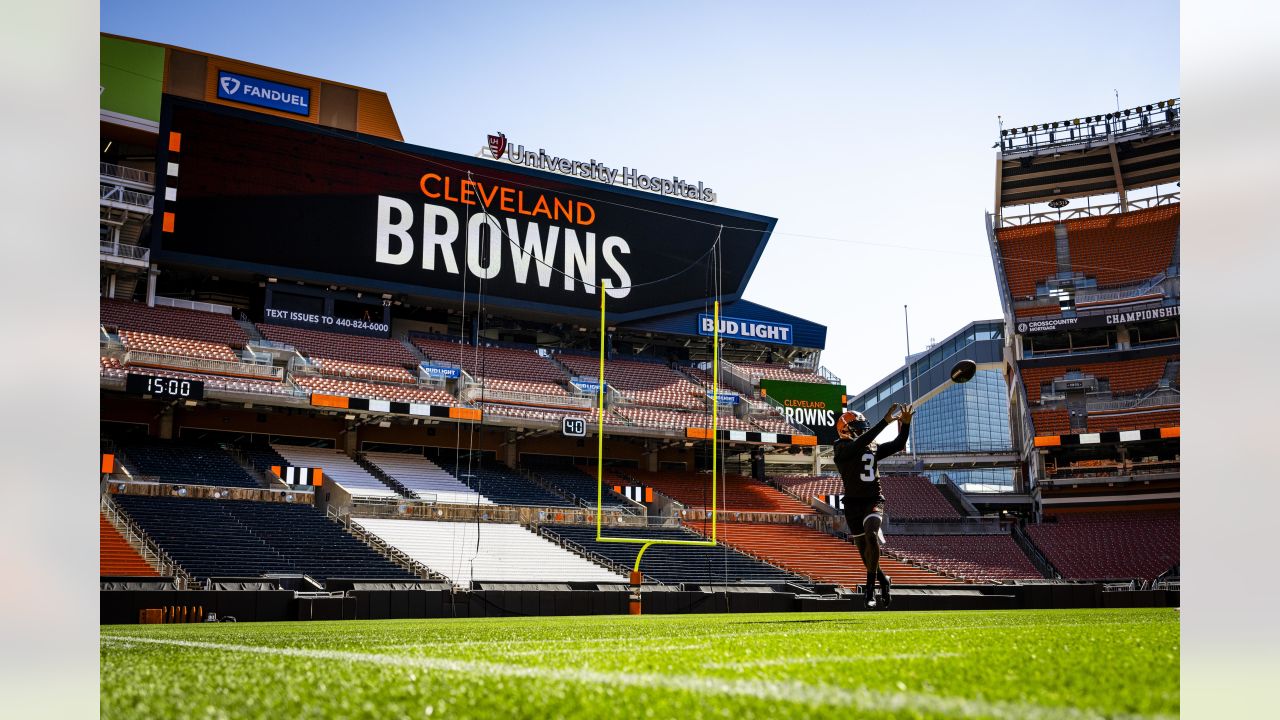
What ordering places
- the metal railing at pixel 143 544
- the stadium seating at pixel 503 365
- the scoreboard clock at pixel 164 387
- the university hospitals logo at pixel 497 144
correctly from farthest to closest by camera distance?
the university hospitals logo at pixel 497 144 → the stadium seating at pixel 503 365 → the scoreboard clock at pixel 164 387 → the metal railing at pixel 143 544

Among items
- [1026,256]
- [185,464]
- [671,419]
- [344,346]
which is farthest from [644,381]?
[1026,256]

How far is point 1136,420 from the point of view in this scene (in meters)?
31.7

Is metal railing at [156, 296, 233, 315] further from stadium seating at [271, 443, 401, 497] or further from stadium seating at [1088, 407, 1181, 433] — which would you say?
stadium seating at [1088, 407, 1181, 433]

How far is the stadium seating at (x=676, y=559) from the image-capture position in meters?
20.7

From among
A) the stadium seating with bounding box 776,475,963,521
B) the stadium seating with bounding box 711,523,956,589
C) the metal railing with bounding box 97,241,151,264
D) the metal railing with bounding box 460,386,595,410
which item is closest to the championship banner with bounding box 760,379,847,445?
the stadium seating with bounding box 776,475,963,521

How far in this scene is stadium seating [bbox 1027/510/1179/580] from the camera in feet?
90.3

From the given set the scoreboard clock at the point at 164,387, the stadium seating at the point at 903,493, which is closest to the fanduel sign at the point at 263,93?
the scoreboard clock at the point at 164,387

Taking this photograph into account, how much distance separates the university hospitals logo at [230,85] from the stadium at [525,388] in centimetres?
10

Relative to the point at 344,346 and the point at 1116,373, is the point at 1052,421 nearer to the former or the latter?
the point at 1116,373

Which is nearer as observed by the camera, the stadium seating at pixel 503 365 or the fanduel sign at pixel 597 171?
the stadium seating at pixel 503 365

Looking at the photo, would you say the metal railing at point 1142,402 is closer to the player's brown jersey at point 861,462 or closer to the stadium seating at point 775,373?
the stadium seating at point 775,373

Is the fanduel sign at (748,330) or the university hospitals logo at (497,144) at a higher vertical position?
the university hospitals logo at (497,144)

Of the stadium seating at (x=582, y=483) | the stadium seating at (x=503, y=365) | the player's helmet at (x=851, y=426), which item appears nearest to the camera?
the player's helmet at (x=851, y=426)
